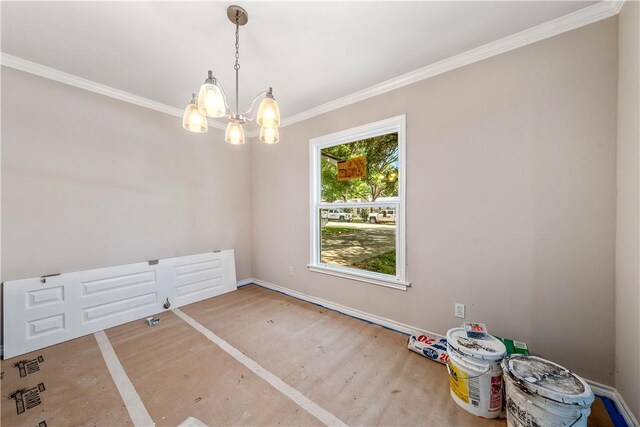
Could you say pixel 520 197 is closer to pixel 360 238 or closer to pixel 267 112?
pixel 360 238

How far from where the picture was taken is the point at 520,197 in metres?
1.79

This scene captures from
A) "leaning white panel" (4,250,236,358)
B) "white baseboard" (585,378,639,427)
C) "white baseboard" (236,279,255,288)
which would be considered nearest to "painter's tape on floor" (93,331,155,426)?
"leaning white panel" (4,250,236,358)

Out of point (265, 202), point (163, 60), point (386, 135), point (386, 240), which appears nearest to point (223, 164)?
point (265, 202)

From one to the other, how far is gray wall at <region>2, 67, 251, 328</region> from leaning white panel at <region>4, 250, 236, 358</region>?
0.14m

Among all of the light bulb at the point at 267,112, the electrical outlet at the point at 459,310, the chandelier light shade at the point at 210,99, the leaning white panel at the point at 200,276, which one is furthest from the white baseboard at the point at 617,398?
the leaning white panel at the point at 200,276

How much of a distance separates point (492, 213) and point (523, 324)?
875 millimetres

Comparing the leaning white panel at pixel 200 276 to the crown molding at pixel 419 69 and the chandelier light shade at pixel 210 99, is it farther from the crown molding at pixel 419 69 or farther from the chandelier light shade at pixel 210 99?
the chandelier light shade at pixel 210 99

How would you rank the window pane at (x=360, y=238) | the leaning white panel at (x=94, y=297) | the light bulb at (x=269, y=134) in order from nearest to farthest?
the light bulb at (x=269, y=134)
the leaning white panel at (x=94, y=297)
the window pane at (x=360, y=238)

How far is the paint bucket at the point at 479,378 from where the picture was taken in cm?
140

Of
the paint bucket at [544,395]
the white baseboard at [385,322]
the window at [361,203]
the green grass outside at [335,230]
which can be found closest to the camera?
the paint bucket at [544,395]

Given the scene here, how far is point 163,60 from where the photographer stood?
206 centimetres

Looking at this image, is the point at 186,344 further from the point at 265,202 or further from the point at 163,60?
the point at 163,60

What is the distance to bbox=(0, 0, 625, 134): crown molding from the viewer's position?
1565 millimetres

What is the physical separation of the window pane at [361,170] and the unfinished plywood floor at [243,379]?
1472 millimetres
